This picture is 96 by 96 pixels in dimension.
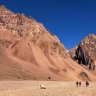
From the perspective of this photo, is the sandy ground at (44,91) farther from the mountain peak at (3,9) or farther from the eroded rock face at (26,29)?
the mountain peak at (3,9)

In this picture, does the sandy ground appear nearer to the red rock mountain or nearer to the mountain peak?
the red rock mountain

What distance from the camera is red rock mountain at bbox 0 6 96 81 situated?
8781 cm

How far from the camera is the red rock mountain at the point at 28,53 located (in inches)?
3457

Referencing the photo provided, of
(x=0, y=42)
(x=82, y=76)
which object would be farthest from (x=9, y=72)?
(x=82, y=76)

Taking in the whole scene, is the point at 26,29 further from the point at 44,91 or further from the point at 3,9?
the point at 44,91

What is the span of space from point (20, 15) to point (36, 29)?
49.8ft

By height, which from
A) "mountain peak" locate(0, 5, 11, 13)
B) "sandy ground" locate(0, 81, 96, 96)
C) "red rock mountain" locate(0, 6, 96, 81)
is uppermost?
"mountain peak" locate(0, 5, 11, 13)

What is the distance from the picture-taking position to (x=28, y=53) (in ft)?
352


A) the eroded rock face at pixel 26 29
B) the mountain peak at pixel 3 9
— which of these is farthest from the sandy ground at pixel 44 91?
the mountain peak at pixel 3 9

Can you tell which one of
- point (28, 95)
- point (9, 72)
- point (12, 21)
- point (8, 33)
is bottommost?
point (28, 95)

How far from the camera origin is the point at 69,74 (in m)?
111

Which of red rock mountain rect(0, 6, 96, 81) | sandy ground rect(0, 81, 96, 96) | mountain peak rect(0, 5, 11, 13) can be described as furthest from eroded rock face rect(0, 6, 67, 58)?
sandy ground rect(0, 81, 96, 96)

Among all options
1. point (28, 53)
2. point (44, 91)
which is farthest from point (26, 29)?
point (44, 91)

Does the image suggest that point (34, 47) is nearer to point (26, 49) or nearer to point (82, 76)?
point (26, 49)
